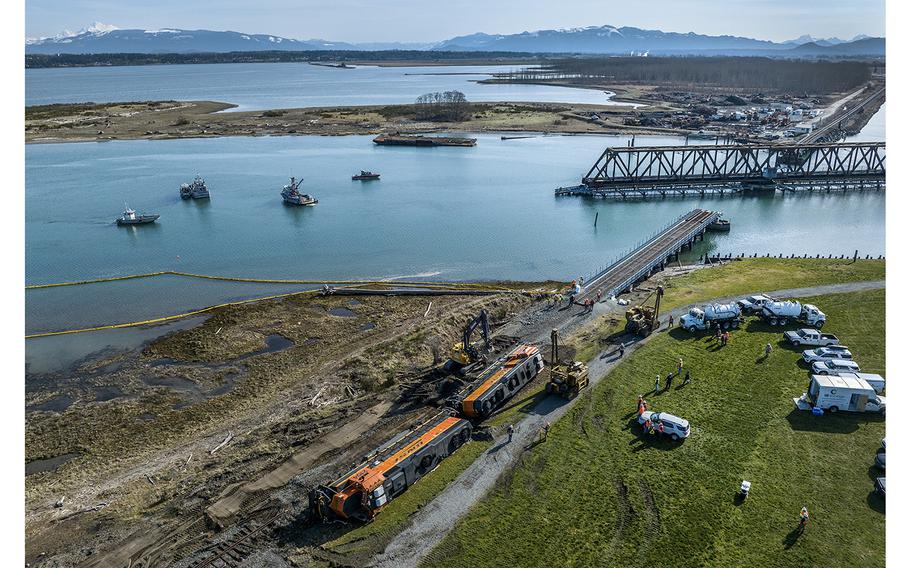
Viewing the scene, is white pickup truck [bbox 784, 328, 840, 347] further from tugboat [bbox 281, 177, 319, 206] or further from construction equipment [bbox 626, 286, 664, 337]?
tugboat [bbox 281, 177, 319, 206]

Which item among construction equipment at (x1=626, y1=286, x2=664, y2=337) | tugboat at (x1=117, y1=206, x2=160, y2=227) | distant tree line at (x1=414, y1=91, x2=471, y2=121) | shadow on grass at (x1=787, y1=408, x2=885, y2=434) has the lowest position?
shadow on grass at (x1=787, y1=408, x2=885, y2=434)

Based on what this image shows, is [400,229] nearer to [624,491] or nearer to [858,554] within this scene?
[624,491]

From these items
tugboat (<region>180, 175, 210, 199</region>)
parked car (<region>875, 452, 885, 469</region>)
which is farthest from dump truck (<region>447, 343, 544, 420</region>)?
tugboat (<region>180, 175, 210, 199</region>)

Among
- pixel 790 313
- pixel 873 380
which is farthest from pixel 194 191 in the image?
pixel 873 380

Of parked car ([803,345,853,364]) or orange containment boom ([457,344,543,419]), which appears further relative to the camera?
parked car ([803,345,853,364])

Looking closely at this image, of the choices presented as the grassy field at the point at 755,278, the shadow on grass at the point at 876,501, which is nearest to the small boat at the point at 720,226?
the grassy field at the point at 755,278

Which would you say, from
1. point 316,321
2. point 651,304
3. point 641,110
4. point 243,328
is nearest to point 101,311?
point 243,328

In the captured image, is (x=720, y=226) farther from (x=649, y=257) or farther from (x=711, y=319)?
(x=711, y=319)
